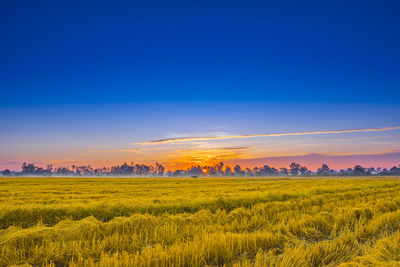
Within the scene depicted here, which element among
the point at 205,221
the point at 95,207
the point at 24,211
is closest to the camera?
the point at 205,221

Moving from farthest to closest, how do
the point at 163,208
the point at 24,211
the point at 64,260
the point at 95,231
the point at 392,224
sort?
the point at 163,208 < the point at 24,211 < the point at 392,224 < the point at 95,231 < the point at 64,260

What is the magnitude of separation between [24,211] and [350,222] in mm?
11396

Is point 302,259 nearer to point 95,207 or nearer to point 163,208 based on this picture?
point 163,208

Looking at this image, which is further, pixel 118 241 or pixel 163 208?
pixel 163 208

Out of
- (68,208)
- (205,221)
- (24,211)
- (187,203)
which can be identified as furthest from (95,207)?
(205,221)

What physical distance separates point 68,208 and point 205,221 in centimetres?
594

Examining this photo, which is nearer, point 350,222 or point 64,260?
point 64,260

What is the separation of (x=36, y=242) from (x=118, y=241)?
1717 mm

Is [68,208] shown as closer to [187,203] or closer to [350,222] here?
[187,203]

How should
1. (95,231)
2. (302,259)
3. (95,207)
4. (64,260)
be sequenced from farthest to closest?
1. (95,207)
2. (95,231)
3. (64,260)
4. (302,259)

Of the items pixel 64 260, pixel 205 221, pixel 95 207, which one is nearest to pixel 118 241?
pixel 64 260

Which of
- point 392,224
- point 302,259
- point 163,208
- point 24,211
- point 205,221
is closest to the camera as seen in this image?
point 302,259

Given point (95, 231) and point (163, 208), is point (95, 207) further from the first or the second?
point (95, 231)

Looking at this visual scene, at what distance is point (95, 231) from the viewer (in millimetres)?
6500
